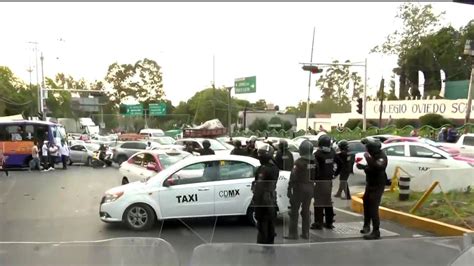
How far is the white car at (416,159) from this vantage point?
14.0 metres

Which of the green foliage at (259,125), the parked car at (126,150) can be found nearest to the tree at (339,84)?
the green foliage at (259,125)

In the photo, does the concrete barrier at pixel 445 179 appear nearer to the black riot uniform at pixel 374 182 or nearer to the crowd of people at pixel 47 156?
the black riot uniform at pixel 374 182

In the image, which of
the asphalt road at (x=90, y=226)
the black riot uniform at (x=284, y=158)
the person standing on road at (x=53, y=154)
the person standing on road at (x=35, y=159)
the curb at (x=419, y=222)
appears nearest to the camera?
the asphalt road at (x=90, y=226)

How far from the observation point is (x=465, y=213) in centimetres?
923

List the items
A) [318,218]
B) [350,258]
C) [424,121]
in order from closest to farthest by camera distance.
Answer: [350,258], [318,218], [424,121]

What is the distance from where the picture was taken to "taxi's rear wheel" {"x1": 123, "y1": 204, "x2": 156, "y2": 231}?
802 cm

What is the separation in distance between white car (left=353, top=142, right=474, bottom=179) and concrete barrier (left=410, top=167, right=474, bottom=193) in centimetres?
262

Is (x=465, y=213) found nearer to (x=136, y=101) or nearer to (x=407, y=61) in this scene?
(x=136, y=101)

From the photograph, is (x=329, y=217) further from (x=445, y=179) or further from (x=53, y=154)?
(x=53, y=154)

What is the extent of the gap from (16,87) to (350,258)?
270 ft

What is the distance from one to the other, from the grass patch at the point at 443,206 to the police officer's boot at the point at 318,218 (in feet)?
9.05

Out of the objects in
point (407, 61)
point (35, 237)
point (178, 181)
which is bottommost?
point (35, 237)

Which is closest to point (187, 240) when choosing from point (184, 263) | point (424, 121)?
point (184, 263)

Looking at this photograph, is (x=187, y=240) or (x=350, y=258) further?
(x=187, y=240)
